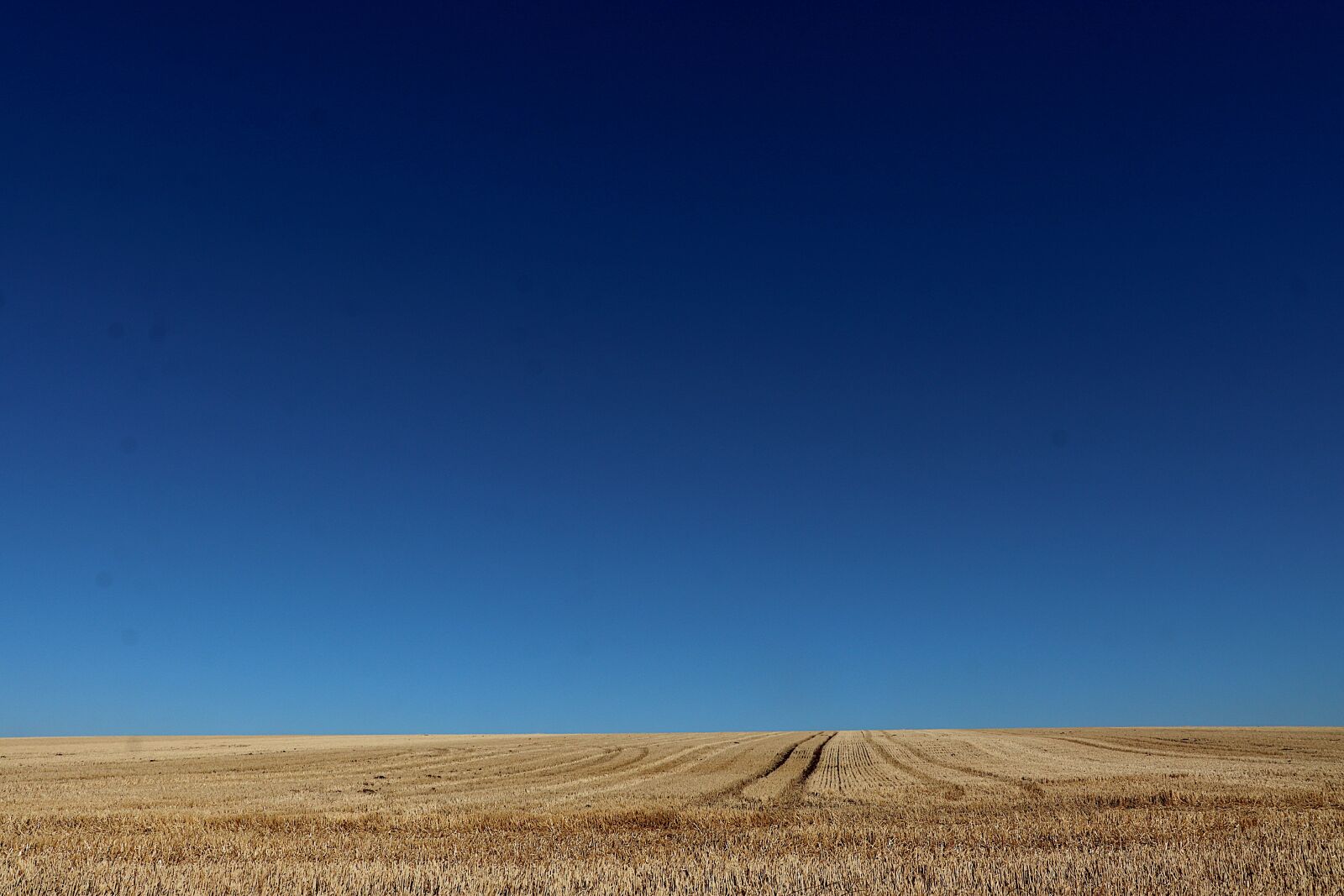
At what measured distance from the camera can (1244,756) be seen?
4962 centimetres

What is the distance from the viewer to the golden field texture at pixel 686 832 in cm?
1318

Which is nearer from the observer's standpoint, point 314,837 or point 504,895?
point 504,895

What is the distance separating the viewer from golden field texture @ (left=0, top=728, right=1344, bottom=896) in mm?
13180

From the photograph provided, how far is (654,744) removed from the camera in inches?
2776

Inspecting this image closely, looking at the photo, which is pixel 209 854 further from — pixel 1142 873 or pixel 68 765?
pixel 68 765

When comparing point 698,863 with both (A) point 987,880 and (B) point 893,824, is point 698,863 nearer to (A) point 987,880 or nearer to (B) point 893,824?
(A) point 987,880

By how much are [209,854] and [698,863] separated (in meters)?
8.87

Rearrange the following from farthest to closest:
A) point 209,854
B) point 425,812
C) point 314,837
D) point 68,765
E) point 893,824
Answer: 1. point 68,765
2. point 425,812
3. point 893,824
4. point 314,837
5. point 209,854

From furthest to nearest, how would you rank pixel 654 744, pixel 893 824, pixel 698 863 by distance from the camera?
pixel 654 744 → pixel 893 824 → pixel 698 863

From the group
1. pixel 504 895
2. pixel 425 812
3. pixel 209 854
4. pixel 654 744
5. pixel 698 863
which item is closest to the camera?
pixel 504 895

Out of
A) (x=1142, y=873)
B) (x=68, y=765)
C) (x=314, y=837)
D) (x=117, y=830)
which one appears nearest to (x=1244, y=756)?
(x=1142, y=873)

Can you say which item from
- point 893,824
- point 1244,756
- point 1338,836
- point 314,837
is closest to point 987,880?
point 893,824

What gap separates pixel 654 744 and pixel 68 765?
131 feet

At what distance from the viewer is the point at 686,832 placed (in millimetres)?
18688
